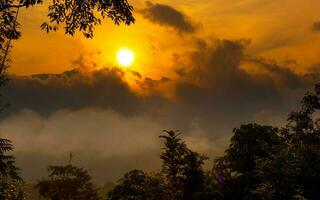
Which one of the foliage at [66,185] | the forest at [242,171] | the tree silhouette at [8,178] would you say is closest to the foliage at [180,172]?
the forest at [242,171]

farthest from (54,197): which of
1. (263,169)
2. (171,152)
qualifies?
(263,169)

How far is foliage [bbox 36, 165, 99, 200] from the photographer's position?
9138 cm

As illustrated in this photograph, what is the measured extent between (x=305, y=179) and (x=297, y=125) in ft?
59.7

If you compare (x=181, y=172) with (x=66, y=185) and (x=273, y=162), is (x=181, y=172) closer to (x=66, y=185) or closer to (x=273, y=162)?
(x=273, y=162)

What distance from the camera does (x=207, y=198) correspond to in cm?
5259

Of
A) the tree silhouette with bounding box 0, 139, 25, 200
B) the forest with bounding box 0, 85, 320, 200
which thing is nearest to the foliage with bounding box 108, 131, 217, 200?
the forest with bounding box 0, 85, 320, 200

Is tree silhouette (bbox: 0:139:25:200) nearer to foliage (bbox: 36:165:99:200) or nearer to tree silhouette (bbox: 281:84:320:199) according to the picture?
tree silhouette (bbox: 281:84:320:199)

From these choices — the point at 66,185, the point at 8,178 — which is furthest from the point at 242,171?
the point at 66,185

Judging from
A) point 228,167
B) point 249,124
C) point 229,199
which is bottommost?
point 229,199

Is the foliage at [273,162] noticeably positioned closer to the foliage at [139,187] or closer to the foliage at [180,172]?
the foliage at [180,172]

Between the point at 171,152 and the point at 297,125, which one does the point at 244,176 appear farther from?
the point at 297,125

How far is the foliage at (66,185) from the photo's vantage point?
300ft

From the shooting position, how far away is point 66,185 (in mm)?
92812

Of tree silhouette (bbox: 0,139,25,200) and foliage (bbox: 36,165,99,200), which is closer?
tree silhouette (bbox: 0,139,25,200)
